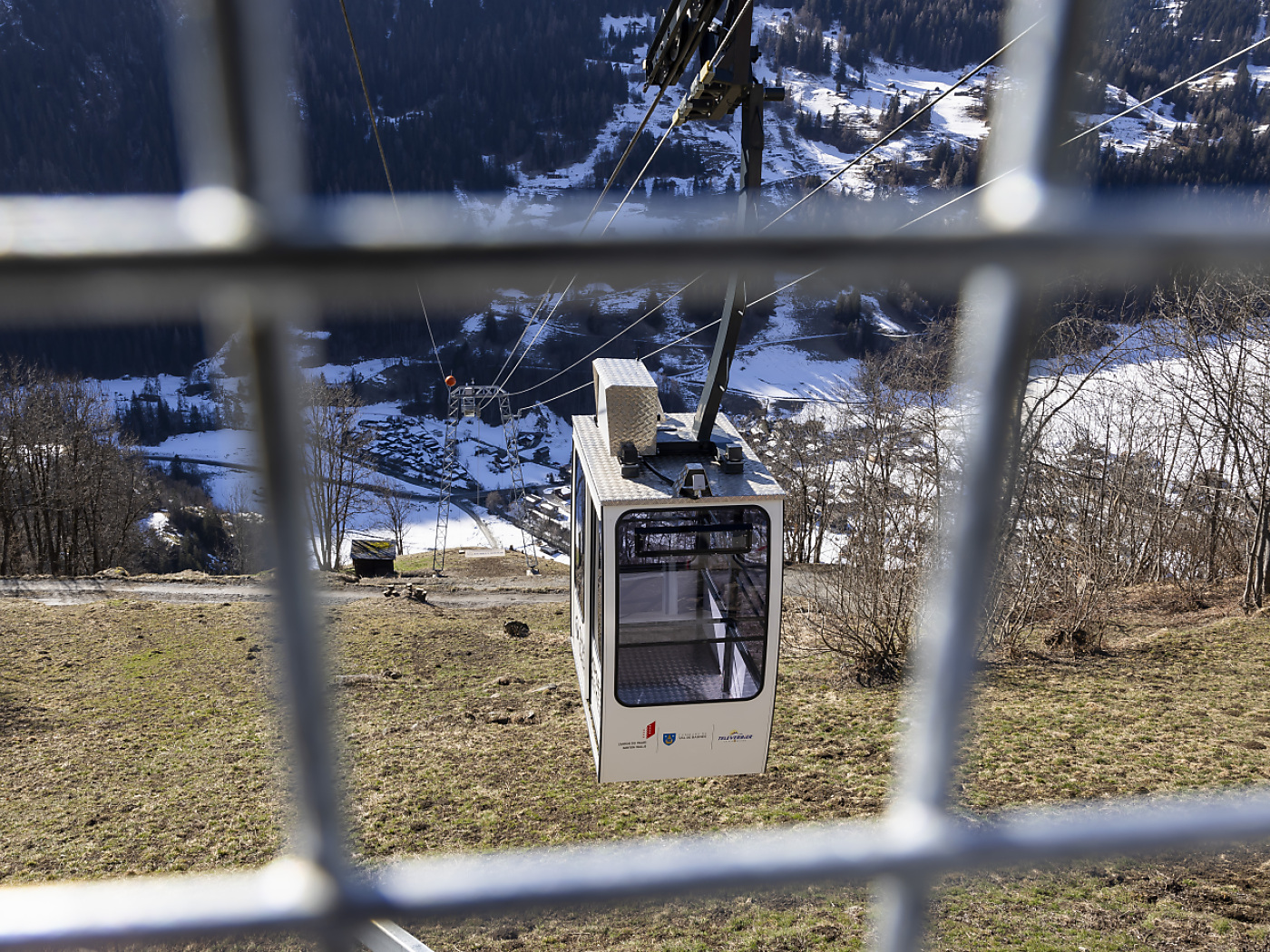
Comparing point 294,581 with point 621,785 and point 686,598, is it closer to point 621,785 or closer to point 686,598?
point 686,598

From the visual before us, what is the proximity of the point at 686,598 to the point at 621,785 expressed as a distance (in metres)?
2.70

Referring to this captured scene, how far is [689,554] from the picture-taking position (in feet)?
18.2

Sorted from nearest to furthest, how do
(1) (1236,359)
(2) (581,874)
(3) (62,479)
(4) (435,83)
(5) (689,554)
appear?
1. (2) (581,874)
2. (5) (689,554)
3. (1) (1236,359)
4. (3) (62,479)
5. (4) (435,83)

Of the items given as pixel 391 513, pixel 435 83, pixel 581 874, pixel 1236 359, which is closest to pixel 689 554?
pixel 581 874

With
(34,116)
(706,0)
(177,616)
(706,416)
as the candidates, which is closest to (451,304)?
(706,416)

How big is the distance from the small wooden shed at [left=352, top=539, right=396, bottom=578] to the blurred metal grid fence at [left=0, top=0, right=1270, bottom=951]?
2370 cm

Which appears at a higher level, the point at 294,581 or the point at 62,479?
the point at 294,581

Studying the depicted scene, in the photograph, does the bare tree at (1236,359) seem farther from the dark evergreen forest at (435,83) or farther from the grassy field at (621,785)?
the dark evergreen forest at (435,83)

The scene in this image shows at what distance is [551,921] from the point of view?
6086 mm

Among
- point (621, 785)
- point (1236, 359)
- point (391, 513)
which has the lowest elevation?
point (391, 513)

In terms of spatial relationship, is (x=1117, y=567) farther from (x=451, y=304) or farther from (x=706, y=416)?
(x=451, y=304)

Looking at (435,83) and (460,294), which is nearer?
(460,294)

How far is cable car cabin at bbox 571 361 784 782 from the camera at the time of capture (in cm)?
562

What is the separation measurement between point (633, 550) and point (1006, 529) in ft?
22.2
